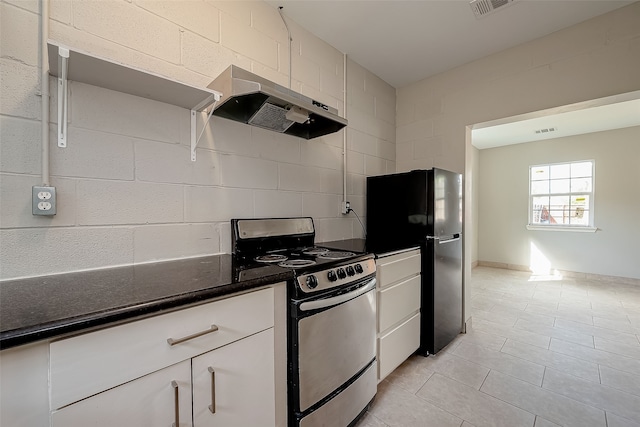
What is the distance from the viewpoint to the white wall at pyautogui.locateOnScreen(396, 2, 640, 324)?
1.95 m

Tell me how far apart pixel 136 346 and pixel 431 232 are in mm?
2034

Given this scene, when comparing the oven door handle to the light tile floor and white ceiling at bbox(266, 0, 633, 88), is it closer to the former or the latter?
the light tile floor

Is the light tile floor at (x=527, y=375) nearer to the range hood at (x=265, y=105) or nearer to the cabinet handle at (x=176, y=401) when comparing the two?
the cabinet handle at (x=176, y=401)

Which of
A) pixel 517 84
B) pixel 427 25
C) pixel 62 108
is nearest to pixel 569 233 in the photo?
pixel 517 84

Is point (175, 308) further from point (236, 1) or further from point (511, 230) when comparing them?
point (511, 230)

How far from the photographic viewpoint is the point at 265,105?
155 centimetres

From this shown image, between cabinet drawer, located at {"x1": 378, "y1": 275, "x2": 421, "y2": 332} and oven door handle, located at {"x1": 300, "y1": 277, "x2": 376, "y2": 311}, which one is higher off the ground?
oven door handle, located at {"x1": 300, "y1": 277, "x2": 376, "y2": 311}

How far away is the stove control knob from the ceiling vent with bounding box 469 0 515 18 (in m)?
2.22

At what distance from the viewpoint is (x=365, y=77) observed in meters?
2.77

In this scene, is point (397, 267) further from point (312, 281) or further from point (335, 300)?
point (312, 281)

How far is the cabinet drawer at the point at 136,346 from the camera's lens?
705 millimetres

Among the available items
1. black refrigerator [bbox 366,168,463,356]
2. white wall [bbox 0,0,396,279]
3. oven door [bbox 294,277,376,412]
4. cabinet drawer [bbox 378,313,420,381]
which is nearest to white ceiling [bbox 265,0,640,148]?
white wall [bbox 0,0,396,279]

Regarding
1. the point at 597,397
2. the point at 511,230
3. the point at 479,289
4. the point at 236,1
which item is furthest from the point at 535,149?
the point at 236,1

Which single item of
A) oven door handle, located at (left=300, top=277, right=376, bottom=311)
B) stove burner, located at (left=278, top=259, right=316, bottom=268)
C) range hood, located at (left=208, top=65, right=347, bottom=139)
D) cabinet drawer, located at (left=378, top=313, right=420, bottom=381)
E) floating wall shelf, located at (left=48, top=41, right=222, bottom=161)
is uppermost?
range hood, located at (left=208, top=65, right=347, bottom=139)
